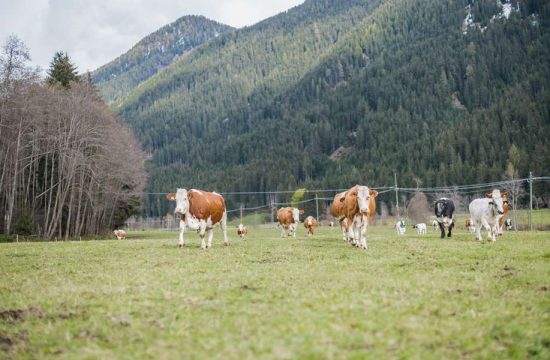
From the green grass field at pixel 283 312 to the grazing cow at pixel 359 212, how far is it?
22.0 ft

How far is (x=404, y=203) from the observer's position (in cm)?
11519

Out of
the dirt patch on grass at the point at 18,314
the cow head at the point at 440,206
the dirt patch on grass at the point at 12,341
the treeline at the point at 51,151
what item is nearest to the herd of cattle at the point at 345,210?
the cow head at the point at 440,206

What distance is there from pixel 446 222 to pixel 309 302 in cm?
2165

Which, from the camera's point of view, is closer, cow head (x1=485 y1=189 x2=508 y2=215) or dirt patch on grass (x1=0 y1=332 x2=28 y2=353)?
dirt patch on grass (x1=0 y1=332 x2=28 y2=353)

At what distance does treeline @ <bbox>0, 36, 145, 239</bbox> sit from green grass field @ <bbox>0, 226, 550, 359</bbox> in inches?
1262

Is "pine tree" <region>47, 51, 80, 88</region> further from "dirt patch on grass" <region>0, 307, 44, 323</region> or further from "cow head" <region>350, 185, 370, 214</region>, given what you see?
"dirt patch on grass" <region>0, 307, 44, 323</region>

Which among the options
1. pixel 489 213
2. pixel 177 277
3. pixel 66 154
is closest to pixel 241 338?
pixel 177 277

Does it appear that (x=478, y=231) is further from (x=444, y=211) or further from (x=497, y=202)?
(x=444, y=211)

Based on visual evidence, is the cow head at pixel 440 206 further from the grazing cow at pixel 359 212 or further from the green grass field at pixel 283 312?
the green grass field at pixel 283 312

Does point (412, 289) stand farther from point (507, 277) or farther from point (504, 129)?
point (504, 129)

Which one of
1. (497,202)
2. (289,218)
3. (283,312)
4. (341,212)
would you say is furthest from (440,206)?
(283,312)

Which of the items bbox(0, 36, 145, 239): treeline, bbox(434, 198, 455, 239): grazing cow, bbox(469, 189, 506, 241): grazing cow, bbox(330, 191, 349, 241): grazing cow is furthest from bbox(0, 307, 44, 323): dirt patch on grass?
bbox(0, 36, 145, 239): treeline

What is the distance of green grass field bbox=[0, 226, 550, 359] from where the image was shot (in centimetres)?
525

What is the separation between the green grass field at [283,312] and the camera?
525 cm
